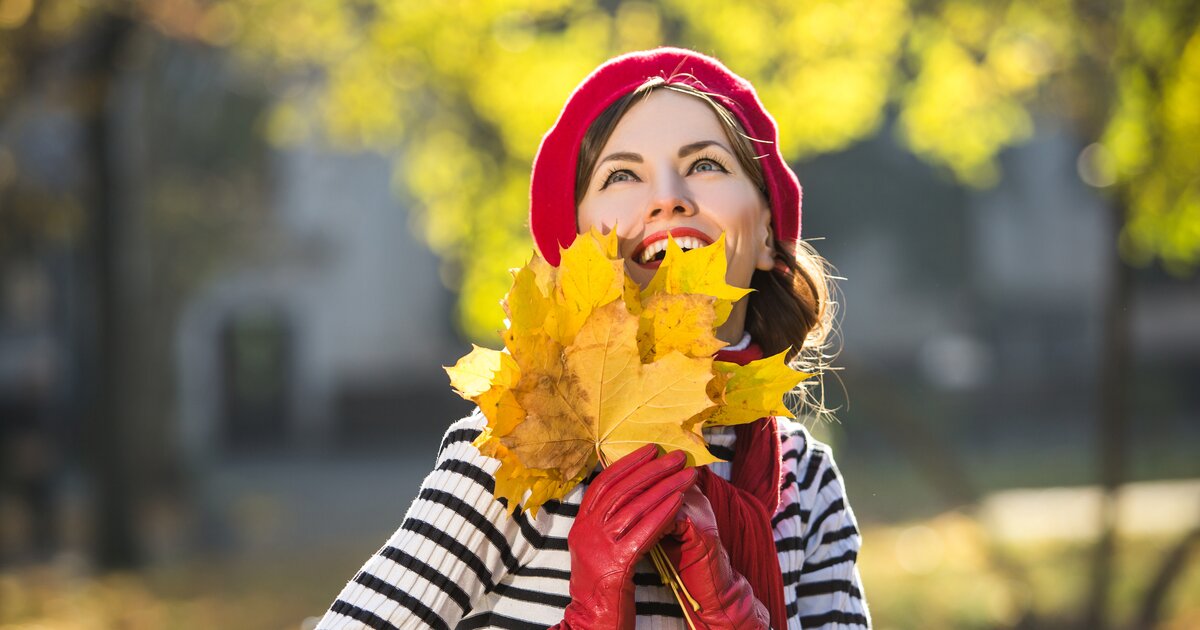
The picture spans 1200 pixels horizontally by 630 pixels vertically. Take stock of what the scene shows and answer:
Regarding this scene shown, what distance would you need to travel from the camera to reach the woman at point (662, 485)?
5.36 feet

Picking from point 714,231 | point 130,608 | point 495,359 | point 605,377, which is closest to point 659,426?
point 605,377

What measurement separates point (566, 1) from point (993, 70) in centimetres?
231

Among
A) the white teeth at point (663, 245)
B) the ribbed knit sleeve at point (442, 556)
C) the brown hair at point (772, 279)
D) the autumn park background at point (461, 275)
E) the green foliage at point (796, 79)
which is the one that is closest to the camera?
the ribbed knit sleeve at point (442, 556)

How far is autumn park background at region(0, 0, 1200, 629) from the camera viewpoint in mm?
6645

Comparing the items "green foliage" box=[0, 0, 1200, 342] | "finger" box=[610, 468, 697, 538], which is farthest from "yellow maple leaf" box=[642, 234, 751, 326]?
"green foliage" box=[0, 0, 1200, 342]

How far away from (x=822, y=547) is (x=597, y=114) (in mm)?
777

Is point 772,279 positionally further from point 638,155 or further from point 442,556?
point 442,556

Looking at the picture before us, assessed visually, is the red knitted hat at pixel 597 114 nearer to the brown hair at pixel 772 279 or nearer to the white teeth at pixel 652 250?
the brown hair at pixel 772 279

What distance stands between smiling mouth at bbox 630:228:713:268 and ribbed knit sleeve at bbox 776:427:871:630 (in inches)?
17.4

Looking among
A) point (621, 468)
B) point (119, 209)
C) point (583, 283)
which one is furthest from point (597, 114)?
point (119, 209)

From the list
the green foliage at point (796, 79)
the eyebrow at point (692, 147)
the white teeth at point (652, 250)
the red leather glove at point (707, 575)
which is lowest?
the red leather glove at point (707, 575)

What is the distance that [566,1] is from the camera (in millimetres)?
7102

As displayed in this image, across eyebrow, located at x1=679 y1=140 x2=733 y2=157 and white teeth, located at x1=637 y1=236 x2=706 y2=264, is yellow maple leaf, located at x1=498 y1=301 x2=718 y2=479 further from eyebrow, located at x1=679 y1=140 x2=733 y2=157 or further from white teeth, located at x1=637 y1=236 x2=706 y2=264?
eyebrow, located at x1=679 y1=140 x2=733 y2=157

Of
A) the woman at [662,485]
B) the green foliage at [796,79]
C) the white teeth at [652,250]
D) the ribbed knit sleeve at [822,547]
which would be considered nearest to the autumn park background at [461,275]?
the green foliage at [796,79]
